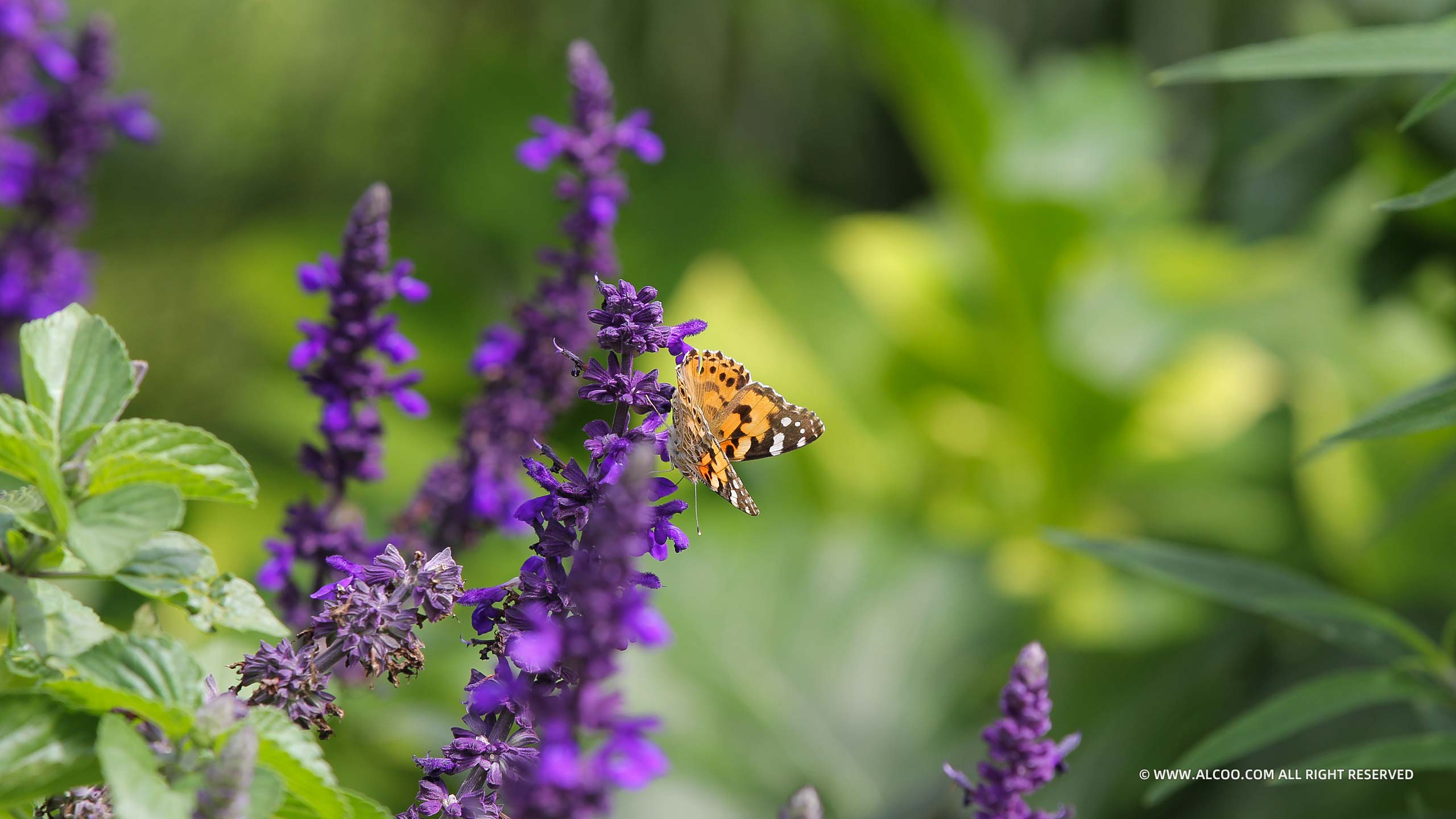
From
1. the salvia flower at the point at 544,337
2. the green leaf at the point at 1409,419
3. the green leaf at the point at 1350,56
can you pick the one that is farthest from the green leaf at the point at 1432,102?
the salvia flower at the point at 544,337

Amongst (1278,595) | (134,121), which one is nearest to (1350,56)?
(1278,595)

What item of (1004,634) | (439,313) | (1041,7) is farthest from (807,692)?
(1041,7)

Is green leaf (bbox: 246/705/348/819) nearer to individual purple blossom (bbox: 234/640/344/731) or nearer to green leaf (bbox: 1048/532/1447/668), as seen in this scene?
individual purple blossom (bbox: 234/640/344/731)

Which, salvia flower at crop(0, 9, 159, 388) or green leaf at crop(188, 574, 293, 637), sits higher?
salvia flower at crop(0, 9, 159, 388)

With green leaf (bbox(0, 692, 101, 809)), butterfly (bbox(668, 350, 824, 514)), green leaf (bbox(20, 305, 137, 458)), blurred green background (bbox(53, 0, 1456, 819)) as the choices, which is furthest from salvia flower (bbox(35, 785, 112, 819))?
blurred green background (bbox(53, 0, 1456, 819))

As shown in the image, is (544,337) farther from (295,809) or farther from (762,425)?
(295,809)

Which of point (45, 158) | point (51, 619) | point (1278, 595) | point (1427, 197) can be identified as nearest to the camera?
point (51, 619)
